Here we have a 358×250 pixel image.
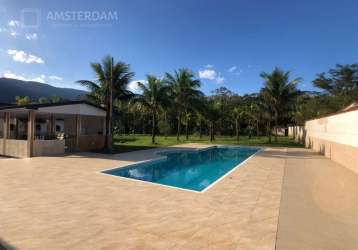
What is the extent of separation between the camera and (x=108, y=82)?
17453 millimetres

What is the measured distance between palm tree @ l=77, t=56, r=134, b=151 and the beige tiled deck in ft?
31.8

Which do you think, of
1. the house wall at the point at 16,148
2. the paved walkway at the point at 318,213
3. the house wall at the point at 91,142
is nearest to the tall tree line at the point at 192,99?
the house wall at the point at 91,142

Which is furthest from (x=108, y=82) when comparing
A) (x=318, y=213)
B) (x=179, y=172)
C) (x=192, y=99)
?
(x=318, y=213)

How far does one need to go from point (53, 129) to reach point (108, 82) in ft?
18.9

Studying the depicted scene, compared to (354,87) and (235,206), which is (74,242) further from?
(354,87)

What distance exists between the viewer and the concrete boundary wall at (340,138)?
411 inches

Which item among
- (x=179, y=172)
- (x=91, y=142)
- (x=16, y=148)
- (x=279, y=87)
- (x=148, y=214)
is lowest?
(x=179, y=172)

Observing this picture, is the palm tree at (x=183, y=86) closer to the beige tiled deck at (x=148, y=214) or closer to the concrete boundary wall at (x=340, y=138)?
the concrete boundary wall at (x=340, y=138)

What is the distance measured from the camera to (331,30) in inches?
767

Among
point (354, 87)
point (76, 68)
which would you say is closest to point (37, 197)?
point (76, 68)

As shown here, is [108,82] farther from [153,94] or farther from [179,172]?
[179,172]

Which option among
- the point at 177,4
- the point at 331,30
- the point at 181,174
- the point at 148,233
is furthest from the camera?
the point at 331,30

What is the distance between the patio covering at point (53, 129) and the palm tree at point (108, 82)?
0.92 m

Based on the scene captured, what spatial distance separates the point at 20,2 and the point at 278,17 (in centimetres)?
1583
